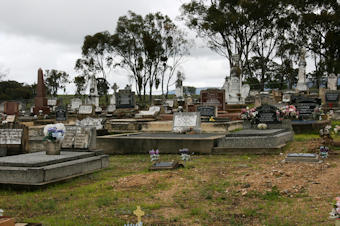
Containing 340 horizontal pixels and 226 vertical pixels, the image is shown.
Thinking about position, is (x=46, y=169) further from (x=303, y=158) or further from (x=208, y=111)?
(x=208, y=111)

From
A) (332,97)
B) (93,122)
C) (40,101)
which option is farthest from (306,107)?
(40,101)

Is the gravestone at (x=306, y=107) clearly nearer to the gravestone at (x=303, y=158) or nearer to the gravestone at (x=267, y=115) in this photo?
the gravestone at (x=267, y=115)

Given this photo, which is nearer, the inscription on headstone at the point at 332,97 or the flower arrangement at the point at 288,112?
the flower arrangement at the point at 288,112

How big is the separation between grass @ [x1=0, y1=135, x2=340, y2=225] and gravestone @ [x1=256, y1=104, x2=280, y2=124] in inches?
232

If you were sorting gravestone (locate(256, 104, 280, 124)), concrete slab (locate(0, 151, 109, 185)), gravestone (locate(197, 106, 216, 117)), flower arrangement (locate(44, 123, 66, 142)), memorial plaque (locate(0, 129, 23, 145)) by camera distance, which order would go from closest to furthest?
1. concrete slab (locate(0, 151, 109, 185))
2. flower arrangement (locate(44, 123, 66, 142))
3. memorial plaque (locate(0, 129, 23, 145))
4. gravestone (locate(256, 104, 280, 124))
5. gravestone (locate(197, 106, 216, 117))

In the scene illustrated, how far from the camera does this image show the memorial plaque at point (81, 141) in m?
9.66

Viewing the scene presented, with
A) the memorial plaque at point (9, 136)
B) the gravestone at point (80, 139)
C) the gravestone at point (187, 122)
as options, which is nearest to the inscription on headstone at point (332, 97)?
the gravestone at point (187, 122)

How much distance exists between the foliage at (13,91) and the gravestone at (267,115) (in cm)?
5755

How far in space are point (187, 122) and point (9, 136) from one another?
7001 millimetres

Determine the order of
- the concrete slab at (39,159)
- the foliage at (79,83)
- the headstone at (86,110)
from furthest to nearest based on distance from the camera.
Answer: the foliage at (79,83)
the headstone at (86,110)
the concrete slab at (39,159)

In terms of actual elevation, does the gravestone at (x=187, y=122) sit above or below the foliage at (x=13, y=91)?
below

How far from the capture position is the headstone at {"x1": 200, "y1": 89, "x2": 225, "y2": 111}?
70.1 feet

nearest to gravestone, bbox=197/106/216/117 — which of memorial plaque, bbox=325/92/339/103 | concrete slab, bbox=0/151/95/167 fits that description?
concrete slab, bbox=0/151/95/167

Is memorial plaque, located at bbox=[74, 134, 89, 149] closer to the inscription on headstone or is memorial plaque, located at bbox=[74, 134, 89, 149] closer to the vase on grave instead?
the vase on grave
